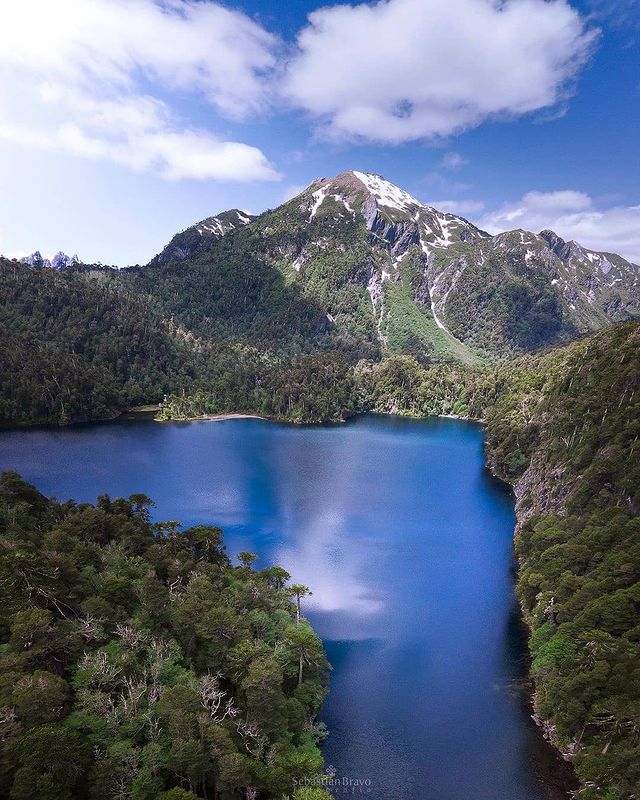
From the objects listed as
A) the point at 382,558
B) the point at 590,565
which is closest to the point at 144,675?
the point at 382,558

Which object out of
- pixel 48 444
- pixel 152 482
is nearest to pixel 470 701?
pixel 152 482

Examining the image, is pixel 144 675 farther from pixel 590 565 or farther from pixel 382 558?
pixel 590 565

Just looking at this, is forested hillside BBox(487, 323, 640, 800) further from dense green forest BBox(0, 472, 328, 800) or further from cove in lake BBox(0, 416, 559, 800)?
dense green forest BBox(0, 472, 328, 800)

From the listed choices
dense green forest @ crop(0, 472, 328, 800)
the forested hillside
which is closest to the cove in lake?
the forested hillside

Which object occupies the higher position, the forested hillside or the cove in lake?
the forested hillside

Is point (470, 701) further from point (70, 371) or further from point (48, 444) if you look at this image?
point (70, 371)
